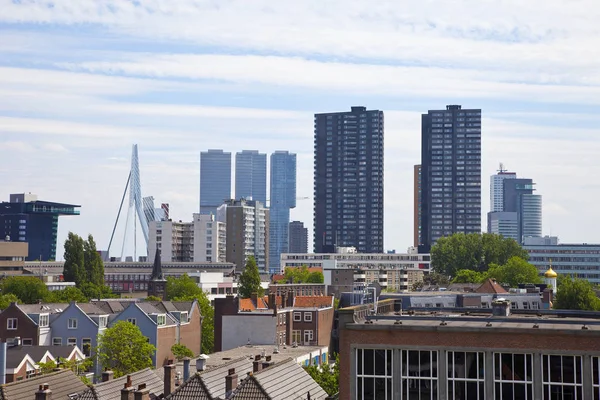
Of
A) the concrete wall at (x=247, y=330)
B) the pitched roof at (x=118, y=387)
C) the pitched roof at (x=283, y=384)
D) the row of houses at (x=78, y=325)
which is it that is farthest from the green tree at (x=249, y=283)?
the pitched roof at (x=283, y=384)

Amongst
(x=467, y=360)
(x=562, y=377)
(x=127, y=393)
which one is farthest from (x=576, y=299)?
(x=562, y=377)

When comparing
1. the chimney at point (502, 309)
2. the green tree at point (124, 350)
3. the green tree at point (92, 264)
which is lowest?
the green tree at point (124, 350)

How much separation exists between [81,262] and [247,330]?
8177 centimetres

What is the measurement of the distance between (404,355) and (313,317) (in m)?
78.7

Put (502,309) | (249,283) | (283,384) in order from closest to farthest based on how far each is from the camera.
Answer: (283,384) < (502,309) < (249,283)

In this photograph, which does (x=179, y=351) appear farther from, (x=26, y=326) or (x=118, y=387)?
(x=118, y=387)

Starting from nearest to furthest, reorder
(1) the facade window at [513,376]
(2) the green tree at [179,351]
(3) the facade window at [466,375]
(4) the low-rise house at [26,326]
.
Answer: (1) the facade window at [513,376] → (3) the facade window at [466,375] → (4) the low-rise house at [26,326] → (2) the green tree at [179,351]

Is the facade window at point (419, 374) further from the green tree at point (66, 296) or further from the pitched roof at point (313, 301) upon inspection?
the green tree at point (66, 296)

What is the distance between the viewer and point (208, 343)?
5128 inches

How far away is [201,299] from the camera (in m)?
150

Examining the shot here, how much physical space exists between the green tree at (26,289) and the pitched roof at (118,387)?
111953 millimetres

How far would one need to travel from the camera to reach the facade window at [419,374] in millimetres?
43569

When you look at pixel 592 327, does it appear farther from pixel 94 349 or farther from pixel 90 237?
pixel 90 237

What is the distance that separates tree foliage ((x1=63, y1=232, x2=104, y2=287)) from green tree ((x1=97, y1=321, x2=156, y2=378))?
90357mm
